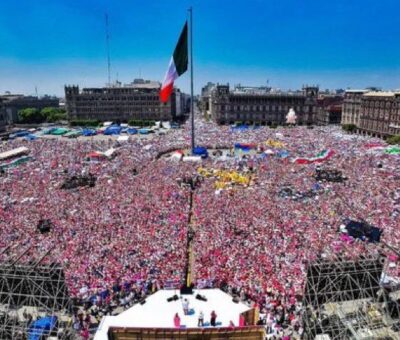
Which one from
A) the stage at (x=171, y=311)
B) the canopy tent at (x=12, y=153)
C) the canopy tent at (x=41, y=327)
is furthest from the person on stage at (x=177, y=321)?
the canopy tent at (x=12, y=153)

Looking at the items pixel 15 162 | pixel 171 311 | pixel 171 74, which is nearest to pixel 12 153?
pixel 15 162

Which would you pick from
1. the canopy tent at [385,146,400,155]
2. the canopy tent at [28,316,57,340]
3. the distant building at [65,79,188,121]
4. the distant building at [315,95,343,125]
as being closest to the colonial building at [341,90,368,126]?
the distant building at [315,95,343,125]

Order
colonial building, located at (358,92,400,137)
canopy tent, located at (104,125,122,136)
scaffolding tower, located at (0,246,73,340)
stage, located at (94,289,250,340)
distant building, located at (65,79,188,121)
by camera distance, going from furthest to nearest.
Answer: distant building, located at (65,79,188,121) < canopy tent, located at (104,125,122,136) < colonial building, located at (358,92,400,137) < stage, located at (94,289,250,340) < scaffolding tower, located at (0,246,73,340)

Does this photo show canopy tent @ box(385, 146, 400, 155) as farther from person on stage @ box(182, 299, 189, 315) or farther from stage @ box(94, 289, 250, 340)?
person on stage @ box(182, 299, 189, 315)

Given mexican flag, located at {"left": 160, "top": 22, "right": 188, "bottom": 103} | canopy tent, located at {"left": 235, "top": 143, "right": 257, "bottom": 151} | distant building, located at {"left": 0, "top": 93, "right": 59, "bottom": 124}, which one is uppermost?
mexican flag, located at {"left": 160, "top": 22, "right": 188, "bottom": 103}

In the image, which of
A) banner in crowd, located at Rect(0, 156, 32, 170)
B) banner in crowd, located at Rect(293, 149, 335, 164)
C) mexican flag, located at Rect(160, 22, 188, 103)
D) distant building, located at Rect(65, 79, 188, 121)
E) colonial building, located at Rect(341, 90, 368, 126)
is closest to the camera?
mexican flag, located at Rect(160, 22, 188, 103)

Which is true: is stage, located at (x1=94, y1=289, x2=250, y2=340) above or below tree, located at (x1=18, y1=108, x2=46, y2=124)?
below

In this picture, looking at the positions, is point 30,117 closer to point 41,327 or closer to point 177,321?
point 41,327

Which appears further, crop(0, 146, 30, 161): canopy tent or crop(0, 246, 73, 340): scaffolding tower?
crop(0, 146, 30, 161): canopy tent
